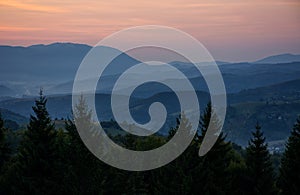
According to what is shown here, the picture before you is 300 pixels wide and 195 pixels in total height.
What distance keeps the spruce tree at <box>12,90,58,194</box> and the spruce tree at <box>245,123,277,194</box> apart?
16.8 metres

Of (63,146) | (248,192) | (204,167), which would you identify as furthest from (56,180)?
(248,192)

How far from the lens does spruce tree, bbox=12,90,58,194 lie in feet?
110

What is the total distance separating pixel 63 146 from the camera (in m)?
34.6

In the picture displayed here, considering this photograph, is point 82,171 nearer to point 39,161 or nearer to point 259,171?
point 39,161

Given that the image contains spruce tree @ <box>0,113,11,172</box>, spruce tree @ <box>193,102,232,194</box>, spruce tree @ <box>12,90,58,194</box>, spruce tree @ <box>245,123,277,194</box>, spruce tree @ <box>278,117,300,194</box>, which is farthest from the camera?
spruce tree @ <box>0,113,11,172</box>

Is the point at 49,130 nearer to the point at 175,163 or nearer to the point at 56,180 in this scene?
the point at 56,180

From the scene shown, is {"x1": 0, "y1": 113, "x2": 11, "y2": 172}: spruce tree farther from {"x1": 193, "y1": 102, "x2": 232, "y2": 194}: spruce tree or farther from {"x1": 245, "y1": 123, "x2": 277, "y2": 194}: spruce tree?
{"x1": 245, "y1": 123, "x2": 277, "y2": 194}: spruce tree

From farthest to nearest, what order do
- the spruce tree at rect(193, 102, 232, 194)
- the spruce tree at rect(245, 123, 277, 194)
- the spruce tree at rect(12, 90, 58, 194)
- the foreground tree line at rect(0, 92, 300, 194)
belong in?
the spruce tree at rect(245, 123, 277, 194) → the spruce tree at rect(193, 102, 232, 194) → the spruce tree at rect(12, 90, 58, 194) → the foreground tree line at rect(0, 92, 300, 194)

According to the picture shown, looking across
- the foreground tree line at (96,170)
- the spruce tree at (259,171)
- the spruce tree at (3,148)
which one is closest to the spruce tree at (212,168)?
the foreground tree line at (96,170)

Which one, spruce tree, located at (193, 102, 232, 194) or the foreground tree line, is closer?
the foreground tree line

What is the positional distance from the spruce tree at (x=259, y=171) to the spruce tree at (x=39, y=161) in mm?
16788

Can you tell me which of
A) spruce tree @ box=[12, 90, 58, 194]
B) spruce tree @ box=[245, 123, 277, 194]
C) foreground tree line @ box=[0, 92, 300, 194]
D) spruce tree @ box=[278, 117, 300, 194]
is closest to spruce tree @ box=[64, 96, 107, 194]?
foreground tree line @ box=[0, 92, 300, 194]

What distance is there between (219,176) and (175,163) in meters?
4.10

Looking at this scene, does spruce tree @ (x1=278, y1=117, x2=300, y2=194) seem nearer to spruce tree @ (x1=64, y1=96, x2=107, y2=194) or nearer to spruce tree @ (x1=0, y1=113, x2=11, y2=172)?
spruce tree @ (x1=64, y1=96, x2=107, y2=194)
